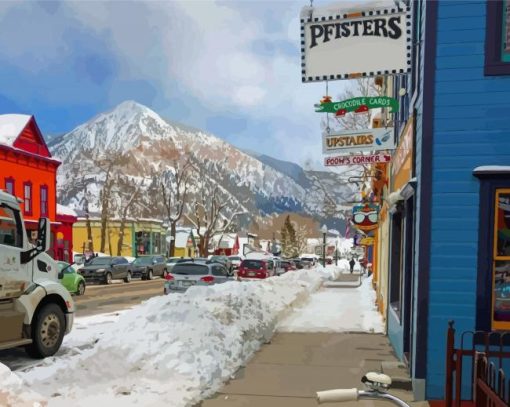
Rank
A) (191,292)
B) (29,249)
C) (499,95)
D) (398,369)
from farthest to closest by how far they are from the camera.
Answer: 1. (191,292)
2. (29,249)
3. (398,369)
4. (499,95)

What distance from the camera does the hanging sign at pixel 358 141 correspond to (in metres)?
8.50

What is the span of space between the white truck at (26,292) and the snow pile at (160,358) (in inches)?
20.9

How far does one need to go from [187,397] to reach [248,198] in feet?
209

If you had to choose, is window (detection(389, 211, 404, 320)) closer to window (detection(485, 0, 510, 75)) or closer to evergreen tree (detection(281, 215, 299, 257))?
window (detection(485, 0, 510, 75))

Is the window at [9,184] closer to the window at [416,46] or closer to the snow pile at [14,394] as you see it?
the snow pile at [14,394]

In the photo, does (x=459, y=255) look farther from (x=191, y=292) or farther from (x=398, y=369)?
(x=191, y=292)

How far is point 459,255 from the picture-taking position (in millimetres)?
6168

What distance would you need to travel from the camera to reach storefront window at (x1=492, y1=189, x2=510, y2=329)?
6094 mm

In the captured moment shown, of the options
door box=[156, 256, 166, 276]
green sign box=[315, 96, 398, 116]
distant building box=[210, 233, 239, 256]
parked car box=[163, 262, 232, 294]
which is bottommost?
distant building box=[210, 233, 239, 256]

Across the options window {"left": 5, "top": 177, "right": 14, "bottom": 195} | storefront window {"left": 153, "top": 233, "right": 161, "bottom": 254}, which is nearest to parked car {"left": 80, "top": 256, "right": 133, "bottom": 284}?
window {"left": 5, "top": 177, "right": 14, "bottom": 195}

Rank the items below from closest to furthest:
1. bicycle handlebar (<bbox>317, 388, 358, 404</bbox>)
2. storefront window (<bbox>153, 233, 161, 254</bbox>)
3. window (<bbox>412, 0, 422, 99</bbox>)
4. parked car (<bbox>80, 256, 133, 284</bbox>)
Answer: bicycle handlebar (<bbox>317, 388, 358, 404</bbox>) → window (<bbox>412, 0, 422, 99</bbox>) → parked car (<bbox>80, 256, 133, 284</bbox>) → storefront window (<bbox>153, 233, 161, 254</bbox>)

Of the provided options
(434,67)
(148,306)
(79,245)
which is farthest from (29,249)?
(79,245)

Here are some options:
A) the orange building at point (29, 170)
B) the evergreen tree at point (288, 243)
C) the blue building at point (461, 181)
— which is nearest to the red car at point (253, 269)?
the orange building at point (29, 170)

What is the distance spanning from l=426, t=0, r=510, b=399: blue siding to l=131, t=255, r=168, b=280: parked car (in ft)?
97.8
